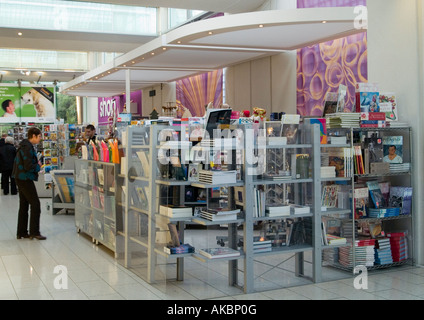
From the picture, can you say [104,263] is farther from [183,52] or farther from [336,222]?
[183,52]

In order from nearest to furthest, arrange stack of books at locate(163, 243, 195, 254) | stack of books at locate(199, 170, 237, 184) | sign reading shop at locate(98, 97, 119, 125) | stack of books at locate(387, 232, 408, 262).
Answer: stack of books at locate(199, 170, 237, 184), stack of books at locate(163, 243, 195, 254), stack of books at locate(387, 232, 408, 262), sign reading shop at locate(98, 97, 119, 125)

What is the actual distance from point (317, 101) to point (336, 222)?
13.0ft

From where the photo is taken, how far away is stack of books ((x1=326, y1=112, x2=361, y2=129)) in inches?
223

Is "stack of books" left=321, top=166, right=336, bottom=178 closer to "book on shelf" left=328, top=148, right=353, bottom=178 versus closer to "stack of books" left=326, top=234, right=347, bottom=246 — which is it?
"book on shelf" left=328, top=148, right=353, bottom=178

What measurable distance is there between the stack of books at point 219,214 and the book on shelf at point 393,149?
2.08 meters

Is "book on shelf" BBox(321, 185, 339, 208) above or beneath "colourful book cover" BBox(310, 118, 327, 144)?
beneath

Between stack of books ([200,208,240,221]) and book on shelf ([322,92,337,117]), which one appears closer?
stack of books ([200,208,240,221])

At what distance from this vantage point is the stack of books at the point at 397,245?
5.87 m

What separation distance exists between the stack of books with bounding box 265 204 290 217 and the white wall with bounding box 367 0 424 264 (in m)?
1.74

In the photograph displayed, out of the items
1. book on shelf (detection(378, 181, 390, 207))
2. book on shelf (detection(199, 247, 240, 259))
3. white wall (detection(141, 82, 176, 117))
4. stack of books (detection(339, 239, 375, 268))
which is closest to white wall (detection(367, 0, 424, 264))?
book on shelf (detection(378, 181, 390, 207))

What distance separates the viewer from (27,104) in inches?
805

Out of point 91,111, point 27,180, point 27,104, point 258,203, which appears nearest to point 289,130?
point 258,203

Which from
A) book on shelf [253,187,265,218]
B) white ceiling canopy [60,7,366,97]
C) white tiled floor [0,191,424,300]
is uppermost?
white ceiling canopy [60,7,366,97]
